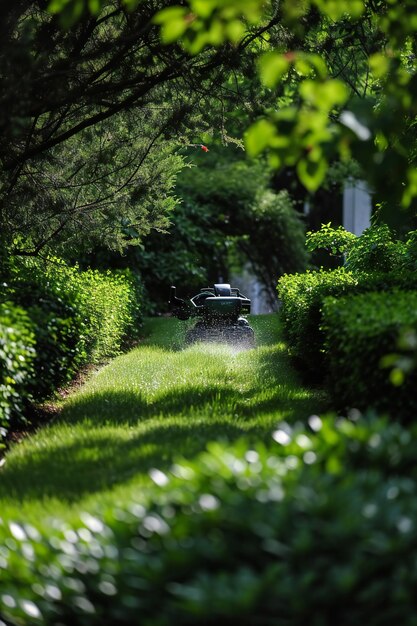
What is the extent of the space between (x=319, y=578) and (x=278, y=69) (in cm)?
229

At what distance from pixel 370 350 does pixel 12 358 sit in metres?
2.56

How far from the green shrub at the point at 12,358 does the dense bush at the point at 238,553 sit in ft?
9.32

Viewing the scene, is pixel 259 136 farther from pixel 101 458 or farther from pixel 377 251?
pixel 377 251

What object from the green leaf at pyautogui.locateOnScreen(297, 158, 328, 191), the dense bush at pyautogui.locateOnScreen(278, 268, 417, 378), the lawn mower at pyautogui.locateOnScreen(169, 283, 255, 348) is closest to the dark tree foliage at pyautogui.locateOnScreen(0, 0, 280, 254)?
the dense bush at pyautogui.locateOnScreen(278, 268, 417, 378)

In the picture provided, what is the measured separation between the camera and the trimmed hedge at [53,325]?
734 centimetres

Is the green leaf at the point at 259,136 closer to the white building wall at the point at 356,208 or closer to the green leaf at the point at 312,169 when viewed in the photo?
the green leaf at the point at 312,169

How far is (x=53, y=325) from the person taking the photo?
855 centimetres

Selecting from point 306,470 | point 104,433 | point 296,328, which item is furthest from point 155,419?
point 306,470

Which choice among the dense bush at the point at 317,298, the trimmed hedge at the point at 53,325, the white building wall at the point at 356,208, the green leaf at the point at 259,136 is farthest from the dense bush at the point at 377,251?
the white building wall at the point at 356,208

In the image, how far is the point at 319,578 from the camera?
3328 mm

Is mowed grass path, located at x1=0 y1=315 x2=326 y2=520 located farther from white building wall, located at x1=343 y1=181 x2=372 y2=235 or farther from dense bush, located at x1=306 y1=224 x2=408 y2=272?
white building wall, located at x1=343 y1=181 x2=372 y2=235

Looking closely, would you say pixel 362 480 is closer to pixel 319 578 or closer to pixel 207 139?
pixel 319 578

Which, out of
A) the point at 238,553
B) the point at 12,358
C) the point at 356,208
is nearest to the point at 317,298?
the point at 12,358

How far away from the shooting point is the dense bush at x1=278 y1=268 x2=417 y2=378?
912 centimetres
